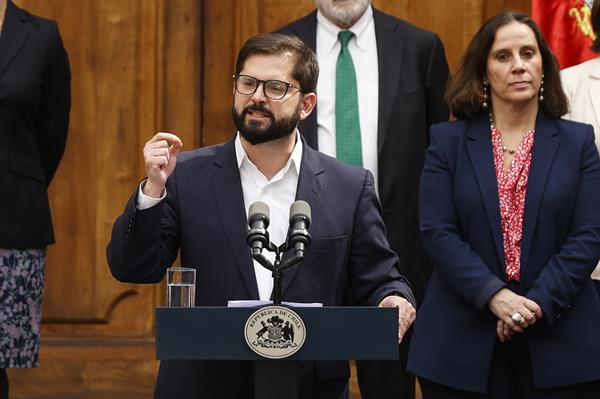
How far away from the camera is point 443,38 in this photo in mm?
7016

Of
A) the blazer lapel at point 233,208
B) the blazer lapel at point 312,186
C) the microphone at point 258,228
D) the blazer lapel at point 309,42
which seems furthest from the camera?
the blazer lapel at point 309,42

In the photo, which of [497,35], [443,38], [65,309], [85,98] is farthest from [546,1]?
[65,309]

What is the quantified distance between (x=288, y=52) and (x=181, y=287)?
2.95 ft

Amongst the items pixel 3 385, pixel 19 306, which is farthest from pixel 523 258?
pixel 3 385

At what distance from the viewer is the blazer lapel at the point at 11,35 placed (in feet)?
A: 19.3

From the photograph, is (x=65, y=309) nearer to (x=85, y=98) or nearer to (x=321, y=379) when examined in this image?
(x=85, y=98)

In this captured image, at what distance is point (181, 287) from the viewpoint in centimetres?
387

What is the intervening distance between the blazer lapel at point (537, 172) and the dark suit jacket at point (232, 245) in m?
0.75

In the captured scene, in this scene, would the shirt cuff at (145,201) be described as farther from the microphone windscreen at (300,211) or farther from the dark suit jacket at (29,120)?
the dark suit jacket at (29,120)

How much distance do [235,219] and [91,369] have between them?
290cm

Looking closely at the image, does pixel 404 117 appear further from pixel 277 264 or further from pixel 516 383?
pixel 277 264

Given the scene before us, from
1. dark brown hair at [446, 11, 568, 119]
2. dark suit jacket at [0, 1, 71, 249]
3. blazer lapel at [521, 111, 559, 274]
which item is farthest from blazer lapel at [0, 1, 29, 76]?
blazer lapel at [521, 111, 559, 274]

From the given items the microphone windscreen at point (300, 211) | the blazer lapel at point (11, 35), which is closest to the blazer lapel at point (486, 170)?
the microphone windscreen at point (300, 211)

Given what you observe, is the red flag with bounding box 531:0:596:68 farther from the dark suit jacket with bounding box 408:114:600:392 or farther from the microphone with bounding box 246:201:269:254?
the microphone with bounding box 246:201:269:254
